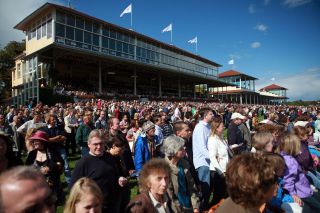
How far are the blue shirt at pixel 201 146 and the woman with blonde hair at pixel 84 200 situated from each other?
3.25 meters

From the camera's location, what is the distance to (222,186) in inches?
213

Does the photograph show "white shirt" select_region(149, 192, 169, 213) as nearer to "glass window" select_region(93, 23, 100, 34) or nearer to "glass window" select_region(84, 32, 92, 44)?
"glass window" select_region(84, 32, 92, 44)

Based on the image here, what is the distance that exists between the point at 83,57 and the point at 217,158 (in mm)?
27078

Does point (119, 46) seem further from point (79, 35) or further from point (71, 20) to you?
point (71, 20)

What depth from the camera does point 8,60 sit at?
44875 mm

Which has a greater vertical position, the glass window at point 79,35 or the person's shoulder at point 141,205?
the glass window at point 79,35

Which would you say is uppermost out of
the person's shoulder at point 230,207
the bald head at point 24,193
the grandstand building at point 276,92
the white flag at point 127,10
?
the white flag at point 127,10

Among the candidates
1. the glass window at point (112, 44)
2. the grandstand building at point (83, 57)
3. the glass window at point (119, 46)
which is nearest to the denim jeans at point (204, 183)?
the grandstand building at point (83, 57)

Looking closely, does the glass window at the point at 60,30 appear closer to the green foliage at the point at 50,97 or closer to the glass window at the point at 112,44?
the green foliage at the point at 50,97

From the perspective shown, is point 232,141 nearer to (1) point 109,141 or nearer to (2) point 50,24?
(1) point 109,141

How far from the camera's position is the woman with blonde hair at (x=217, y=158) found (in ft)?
17.3

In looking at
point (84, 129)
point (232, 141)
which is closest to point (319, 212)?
point (232, 141)

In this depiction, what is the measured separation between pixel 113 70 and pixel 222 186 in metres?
33.4

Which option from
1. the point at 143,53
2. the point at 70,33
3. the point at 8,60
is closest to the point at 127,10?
the point at 143,53
